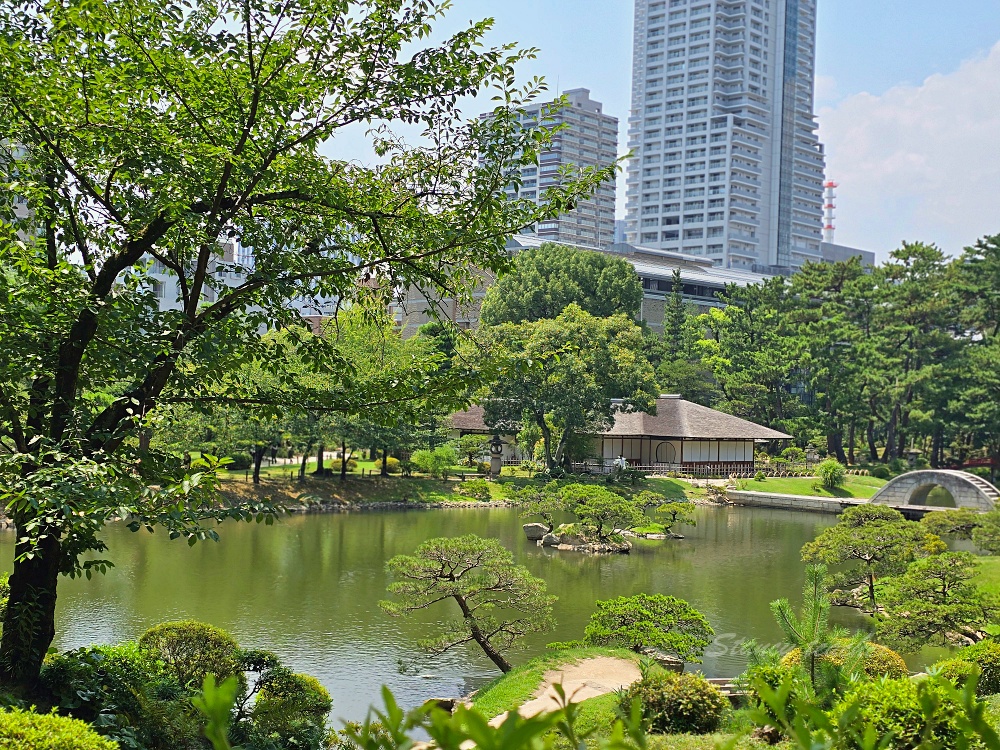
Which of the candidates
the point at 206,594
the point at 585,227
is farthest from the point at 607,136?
the point at 206,594

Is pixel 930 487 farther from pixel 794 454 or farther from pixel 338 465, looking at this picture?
pixel 338 465

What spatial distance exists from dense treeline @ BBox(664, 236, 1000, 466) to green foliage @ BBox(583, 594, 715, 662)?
1010 inches

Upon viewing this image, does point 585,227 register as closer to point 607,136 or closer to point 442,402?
point 607,136

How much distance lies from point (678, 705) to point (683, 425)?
85.9 ft

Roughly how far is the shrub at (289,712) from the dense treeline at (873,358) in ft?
96.6

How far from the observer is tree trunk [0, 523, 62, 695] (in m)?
4.98

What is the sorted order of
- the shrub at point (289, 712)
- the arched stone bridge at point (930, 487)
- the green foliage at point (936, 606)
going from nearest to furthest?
the shrub at point (289, 712), the green foliage at point (936, 606), the arched stone bridge at point (930, 487)

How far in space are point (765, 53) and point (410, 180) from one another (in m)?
86.7

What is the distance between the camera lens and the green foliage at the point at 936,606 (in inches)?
396

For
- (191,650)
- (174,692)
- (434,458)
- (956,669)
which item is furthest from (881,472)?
(174,692)

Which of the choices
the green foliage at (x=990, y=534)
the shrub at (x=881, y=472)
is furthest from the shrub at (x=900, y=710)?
the shrub at (x=881, y=472)

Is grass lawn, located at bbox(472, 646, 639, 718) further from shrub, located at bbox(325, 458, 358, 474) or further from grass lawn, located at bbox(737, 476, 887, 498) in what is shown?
grass lawn, located at bbox(737, 476, 887, 498)

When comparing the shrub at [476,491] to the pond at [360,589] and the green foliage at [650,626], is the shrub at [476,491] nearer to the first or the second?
the pond at [360,589]

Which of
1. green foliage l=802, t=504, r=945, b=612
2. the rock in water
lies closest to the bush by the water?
green foliage l=802, t=504, r=945, b=612
